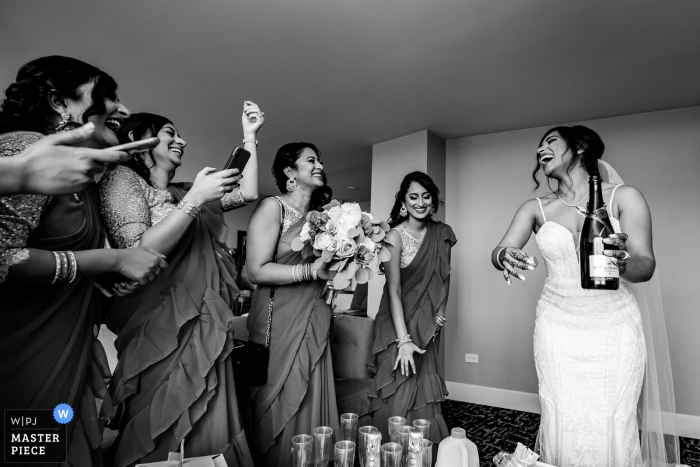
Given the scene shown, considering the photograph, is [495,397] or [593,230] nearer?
[593,230]

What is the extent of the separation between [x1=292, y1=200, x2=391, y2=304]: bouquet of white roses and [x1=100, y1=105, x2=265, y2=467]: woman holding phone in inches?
14.4

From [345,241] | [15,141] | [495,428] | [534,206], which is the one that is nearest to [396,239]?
[534,206]

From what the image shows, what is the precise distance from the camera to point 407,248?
8.02ft

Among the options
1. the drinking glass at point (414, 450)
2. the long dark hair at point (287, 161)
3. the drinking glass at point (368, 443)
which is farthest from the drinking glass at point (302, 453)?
the long dark hair at point (287, 161)

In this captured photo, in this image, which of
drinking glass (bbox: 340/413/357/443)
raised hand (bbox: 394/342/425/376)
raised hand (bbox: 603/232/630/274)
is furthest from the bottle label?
raised hand (bbox: 394/342/425/376)

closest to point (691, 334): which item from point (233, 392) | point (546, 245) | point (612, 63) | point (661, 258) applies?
point (661, 258)

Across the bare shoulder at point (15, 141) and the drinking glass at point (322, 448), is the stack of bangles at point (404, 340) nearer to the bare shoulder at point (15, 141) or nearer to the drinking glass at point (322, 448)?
the drinking glass at point (322, 448)

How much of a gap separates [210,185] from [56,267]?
473mm

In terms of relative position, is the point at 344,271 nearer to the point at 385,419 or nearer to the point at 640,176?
the point at 385,419

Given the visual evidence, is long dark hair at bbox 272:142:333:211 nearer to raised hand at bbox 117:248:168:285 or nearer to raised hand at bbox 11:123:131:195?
raised hand at bbox 117:248:168:285

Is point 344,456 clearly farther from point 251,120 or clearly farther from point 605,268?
point 251,120

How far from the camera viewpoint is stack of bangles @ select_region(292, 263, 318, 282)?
5.17ft

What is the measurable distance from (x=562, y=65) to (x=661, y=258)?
1.98 m

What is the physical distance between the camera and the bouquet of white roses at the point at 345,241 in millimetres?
1448
